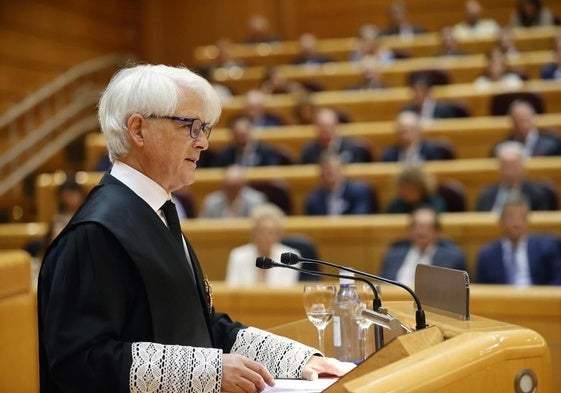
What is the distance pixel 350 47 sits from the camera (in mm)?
9984

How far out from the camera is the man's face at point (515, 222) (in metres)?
4.69

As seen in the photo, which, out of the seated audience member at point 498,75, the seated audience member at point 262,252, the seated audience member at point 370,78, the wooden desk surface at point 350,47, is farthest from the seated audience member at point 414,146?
the wooden desk surface at point 350,47

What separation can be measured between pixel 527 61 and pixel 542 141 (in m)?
2.28

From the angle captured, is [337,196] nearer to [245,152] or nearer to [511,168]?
[511,168]

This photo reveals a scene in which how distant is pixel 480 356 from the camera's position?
4.74 ft

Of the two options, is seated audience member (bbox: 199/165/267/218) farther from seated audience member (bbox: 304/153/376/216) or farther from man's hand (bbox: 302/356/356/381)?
man's hand (bbox: 302/356/356/381)

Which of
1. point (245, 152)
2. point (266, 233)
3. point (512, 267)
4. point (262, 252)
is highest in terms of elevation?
point (245, 152)

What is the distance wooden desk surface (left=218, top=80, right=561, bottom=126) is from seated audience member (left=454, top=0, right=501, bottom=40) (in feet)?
4.13

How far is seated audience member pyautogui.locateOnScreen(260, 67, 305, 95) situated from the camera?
8617 millimetres

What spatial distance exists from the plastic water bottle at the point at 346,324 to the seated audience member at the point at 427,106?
18.6 ft

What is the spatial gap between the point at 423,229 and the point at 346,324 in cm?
286

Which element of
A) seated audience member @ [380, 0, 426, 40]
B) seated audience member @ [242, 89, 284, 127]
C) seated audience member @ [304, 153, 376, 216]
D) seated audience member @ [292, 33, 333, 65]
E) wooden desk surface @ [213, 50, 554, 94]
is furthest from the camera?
seated audience member @ [380, 0, 426, 40]

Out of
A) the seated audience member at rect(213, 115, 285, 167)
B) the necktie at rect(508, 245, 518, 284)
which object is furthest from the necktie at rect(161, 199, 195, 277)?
the seated audience member at rect(213, 115, 285, 167)

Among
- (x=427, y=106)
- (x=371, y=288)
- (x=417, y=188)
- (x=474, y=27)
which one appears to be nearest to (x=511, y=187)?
(x=417, y=188)
